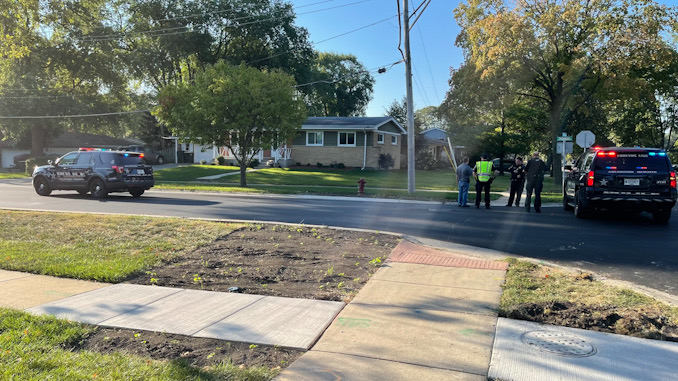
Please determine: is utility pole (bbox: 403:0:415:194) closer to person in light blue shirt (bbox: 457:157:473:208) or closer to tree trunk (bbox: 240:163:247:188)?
person in light blue shirt (bbox: 457:157:473:208)

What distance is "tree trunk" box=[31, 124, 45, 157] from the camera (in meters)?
40.2

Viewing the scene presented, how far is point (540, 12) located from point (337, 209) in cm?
1805

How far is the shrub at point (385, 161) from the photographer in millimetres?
37469

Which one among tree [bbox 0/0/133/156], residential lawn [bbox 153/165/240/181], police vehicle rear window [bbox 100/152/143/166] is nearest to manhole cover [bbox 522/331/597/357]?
police vehicle rear window [bbox 100/152/143/166]

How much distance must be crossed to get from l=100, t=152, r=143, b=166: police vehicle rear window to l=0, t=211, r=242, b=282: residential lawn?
212 inches

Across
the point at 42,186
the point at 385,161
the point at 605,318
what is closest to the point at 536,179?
the point at 605,318

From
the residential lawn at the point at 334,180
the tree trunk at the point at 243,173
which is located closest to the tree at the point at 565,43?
the residential lawn at the point at 334,180

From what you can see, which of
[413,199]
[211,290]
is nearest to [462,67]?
[413,199]

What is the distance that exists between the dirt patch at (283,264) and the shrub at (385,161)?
27.8 metres

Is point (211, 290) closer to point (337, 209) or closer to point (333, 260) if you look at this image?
point (333, 260)

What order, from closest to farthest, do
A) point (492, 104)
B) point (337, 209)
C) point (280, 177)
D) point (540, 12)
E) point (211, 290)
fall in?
point (211, 290)
point (337, 209)
point (540, 12)
point (280, 177)
point (492, 104)

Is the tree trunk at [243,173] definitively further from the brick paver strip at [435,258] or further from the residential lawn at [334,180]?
the brick paver strip at [435,258]

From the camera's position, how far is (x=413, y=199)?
19.1 metres

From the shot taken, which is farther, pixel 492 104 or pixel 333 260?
pixel 492 104
